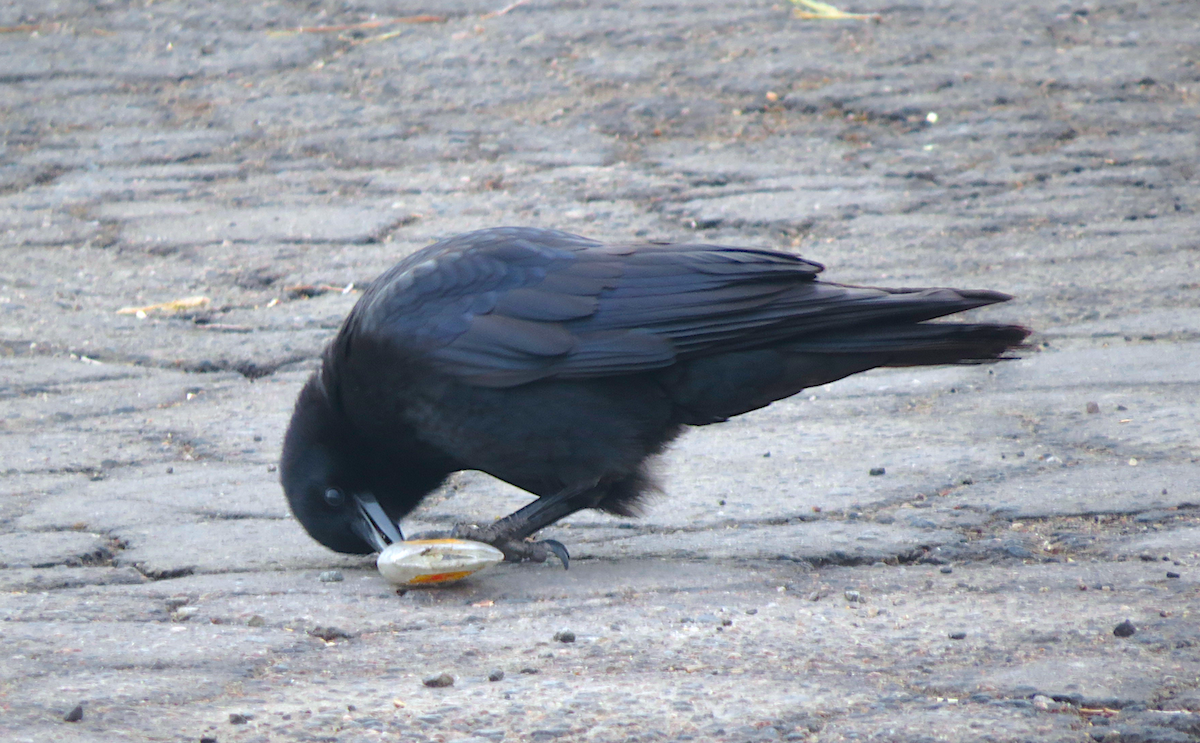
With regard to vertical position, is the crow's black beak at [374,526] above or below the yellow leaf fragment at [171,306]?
below

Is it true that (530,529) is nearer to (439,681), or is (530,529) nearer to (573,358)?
(573,358)

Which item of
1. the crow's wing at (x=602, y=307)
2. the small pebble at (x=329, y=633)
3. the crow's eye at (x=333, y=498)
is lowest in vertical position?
the small pebble at (x=329, y=633)

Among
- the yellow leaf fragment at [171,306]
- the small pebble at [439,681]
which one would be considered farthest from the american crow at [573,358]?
the yellow leaf fragment at [171,306]

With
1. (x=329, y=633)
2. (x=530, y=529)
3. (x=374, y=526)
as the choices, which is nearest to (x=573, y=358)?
(x=530, y=529)

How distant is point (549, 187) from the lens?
5949 millimetres

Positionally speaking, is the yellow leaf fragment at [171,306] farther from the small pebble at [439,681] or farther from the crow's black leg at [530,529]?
the small pebble at [439,681]

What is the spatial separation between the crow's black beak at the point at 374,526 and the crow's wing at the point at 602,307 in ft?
1.30

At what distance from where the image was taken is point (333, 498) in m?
3.07

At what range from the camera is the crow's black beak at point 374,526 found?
304cm

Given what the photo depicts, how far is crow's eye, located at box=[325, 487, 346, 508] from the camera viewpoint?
10.1 feet

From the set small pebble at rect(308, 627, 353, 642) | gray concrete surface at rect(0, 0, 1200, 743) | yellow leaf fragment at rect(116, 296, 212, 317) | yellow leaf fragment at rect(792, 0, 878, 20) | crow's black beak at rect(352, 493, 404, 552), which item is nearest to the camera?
gray concrete surface at rect(0, 0, 1200, 743)

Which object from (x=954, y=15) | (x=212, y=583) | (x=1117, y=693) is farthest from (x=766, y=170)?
(x=1117, y=693)

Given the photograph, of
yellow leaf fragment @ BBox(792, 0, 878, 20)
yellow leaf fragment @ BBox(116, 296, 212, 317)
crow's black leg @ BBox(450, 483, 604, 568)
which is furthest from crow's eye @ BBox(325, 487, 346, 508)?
yellow leaf fragment @ BBox(792, 0, 878, 20)

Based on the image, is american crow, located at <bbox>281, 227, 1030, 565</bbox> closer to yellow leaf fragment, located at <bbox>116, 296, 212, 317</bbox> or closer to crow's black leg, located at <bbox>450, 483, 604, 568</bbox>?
crow's black leg, located at <bbox>450, 483, 604, 568</bbox>
